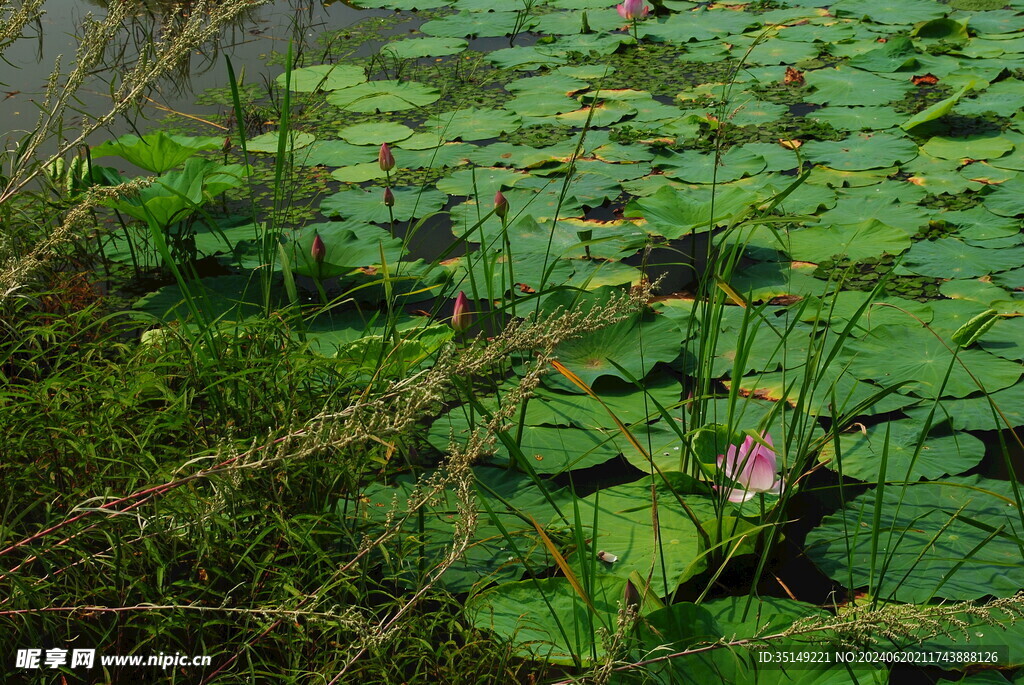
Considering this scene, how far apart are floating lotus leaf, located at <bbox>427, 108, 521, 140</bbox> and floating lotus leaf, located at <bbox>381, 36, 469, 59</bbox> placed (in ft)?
2.04

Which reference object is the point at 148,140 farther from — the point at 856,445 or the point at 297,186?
the point at 856,445

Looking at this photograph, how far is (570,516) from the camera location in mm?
1613

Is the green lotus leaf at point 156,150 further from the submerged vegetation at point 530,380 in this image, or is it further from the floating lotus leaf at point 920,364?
the floating lotus leaf at point 920,364

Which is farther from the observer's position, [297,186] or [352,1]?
[352,1]

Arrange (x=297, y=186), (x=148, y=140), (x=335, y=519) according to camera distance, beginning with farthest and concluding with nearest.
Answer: (x=297, y=186) → (x=148, y=140) → (x=335, y=519)

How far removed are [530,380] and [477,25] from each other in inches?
142

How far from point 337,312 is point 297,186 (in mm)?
813

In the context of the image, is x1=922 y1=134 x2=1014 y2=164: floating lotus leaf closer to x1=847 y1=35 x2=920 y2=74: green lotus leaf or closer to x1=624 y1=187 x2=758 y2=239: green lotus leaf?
x1=847 y1=35 x2=920 y2=74: green lotus leaf

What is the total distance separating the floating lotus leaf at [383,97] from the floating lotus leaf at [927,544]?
92.9 inches

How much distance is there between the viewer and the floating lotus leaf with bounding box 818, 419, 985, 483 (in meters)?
1.69

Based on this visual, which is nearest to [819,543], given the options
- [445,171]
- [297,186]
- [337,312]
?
[337,312]

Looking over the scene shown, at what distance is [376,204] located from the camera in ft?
8.98

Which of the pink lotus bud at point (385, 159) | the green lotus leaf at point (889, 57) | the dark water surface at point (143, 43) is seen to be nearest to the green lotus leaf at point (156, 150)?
the dark water surface at point (143, 43)

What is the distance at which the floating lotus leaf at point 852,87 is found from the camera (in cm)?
330
